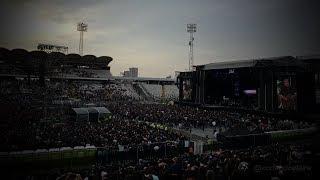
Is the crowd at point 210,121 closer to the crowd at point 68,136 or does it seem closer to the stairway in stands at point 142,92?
the crowd at point 68,136

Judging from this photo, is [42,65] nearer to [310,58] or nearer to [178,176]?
[310,58]

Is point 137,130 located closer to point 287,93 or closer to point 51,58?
point 287,93

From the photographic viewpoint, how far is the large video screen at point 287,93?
31203 millimetres

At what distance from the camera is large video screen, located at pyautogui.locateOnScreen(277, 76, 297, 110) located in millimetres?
31203

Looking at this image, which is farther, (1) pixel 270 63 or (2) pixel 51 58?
(2) pixel 51 58

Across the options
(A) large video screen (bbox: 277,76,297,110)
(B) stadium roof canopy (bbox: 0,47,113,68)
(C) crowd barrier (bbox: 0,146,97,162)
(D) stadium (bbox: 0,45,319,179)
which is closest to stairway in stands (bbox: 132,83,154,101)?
(D) stadium (bbox: 0,45,319,179)

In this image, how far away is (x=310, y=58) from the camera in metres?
31.0

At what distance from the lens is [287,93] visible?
31922mm

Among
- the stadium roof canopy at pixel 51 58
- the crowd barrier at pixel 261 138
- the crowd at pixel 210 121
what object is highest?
the stadium roof canopy at pixel 51 58

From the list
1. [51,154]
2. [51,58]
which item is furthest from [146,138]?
Answer: [51,58]

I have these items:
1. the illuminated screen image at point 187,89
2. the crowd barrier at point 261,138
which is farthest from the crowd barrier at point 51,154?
the illuminated screen image at point 187,89

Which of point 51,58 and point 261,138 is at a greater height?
point 51,58

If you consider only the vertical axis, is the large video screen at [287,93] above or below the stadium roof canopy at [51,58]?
below

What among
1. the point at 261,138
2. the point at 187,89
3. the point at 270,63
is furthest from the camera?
the point at 187,89
